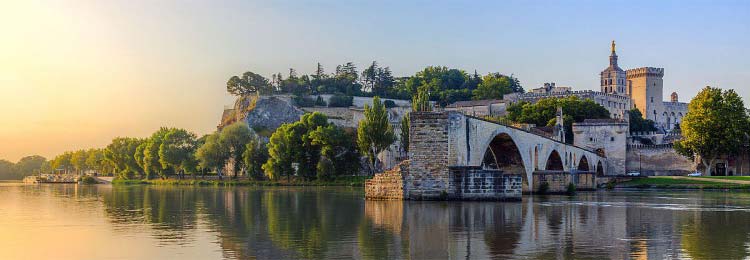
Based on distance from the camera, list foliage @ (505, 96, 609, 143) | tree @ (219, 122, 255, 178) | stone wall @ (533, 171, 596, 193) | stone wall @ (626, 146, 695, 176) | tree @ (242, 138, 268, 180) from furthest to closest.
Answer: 1. foliage @ (505, 96, 609, 143)
2. stone wall @ (626, 146, 695, 176)
3. tree @ (219, 122, 255, 178)
4. tree @ (242, 138, 268, 180)
5. stone wall @ (533, 171, 596, 193)

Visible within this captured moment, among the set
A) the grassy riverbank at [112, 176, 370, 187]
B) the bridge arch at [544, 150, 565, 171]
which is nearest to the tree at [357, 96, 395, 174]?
the grassy riverbank at [112, 176, 370, 187]

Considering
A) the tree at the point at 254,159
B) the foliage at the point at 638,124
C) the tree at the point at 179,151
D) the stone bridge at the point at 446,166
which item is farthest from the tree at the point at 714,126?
the tree at the point at 179,151

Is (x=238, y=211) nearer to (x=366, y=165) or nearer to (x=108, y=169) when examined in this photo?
(x=366, y=165)

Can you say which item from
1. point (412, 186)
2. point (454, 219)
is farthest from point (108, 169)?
point (454, 219)

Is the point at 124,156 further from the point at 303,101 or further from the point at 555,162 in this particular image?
the point at 555,162

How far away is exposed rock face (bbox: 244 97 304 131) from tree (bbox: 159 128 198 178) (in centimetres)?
2280

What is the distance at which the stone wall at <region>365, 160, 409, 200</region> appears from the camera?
39.2 m

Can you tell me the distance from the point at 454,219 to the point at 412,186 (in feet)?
36.8

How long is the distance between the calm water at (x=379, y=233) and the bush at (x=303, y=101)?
89047 millimetres

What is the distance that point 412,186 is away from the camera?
38.9 m

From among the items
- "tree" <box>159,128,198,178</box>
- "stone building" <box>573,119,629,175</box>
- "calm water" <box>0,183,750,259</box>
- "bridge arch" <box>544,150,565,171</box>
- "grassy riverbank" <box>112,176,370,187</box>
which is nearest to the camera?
"calm water" <box>0,183,750,259</box>

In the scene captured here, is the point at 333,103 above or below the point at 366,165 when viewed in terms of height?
above

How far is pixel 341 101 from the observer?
411 feet

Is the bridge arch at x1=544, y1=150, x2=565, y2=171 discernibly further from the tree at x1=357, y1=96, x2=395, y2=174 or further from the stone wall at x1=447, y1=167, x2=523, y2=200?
the stone wall at x1=447, y1=167, x2=523, y2=200
